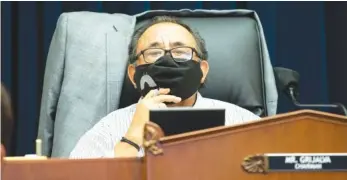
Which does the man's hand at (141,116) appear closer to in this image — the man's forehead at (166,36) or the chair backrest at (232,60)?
the man's forehead at (166,36)

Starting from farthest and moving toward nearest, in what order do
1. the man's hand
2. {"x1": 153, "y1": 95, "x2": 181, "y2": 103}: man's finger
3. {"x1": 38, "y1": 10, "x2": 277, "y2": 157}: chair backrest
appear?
{"x1": 38, "y1": 10, "x2": 277, "y2": 157}: chair backrest, {"x1": 153, "y1": 95, "x2": 181, "y2": 103}: man's finger, the man's hand

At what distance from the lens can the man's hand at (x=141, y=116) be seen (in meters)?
1.29

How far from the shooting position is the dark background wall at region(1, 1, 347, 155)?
7.84ft

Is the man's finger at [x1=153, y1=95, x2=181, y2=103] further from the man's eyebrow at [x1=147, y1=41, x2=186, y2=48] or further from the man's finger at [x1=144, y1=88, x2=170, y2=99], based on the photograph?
the man's eyebrow at [x1=147, y1=41, x2=186, y2=48]

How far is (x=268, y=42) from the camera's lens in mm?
2463

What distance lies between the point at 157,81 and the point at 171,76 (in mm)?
37

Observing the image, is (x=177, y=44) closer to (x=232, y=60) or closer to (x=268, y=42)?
(x=232, y=60)

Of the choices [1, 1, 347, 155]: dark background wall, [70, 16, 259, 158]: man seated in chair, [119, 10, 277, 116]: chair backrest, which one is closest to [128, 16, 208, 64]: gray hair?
[70, 16, 259, 158]: man seated in chair

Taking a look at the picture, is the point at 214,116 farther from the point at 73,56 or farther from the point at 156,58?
the point at 73,56

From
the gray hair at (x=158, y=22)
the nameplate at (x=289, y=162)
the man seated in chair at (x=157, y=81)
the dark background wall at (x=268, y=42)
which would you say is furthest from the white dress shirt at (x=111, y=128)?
the dark background wall at (x=268, y=42)

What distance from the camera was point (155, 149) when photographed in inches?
33.3

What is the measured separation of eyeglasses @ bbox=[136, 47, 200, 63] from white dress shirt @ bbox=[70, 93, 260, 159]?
14cm

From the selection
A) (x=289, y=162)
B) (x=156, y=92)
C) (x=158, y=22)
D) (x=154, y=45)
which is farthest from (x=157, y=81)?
(x=289, y=162)

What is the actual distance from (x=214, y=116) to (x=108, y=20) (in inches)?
36.3
